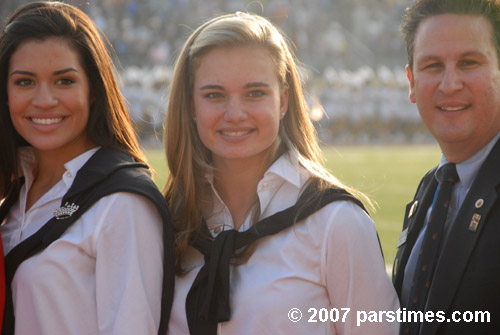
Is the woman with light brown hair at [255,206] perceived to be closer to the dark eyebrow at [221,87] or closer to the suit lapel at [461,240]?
the dark eyebrow at [221,87]

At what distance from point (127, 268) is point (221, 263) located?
331 mm

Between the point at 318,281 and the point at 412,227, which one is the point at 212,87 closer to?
the point at 318,281

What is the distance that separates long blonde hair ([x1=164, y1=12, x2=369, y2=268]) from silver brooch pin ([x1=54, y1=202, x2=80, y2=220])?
1.26ft

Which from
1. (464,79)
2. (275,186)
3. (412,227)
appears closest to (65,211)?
(275,186)

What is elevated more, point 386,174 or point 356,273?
point 356,273

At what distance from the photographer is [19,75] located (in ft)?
8.37

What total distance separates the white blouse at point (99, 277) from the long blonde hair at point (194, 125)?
0.24m

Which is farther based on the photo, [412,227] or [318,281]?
[412,227]

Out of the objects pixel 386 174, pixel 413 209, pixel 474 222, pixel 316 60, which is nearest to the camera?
pixel 474 222

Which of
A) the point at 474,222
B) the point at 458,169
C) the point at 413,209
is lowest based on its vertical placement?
the point at 413,209

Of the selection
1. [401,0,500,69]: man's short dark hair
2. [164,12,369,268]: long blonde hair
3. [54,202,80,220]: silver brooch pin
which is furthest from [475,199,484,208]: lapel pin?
[54,202,80,220]: silver brooch pin

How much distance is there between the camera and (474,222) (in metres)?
2.28

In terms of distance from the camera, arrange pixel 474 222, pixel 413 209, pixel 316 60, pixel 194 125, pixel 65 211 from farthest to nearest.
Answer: pixel 316 60 → pixel 413 209 → pixel 194 125 → pixel 65 211 → pixel 474 222

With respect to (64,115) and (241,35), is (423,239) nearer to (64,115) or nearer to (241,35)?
(241,35)
